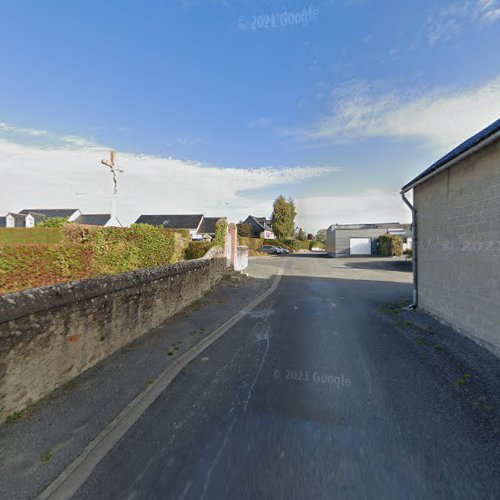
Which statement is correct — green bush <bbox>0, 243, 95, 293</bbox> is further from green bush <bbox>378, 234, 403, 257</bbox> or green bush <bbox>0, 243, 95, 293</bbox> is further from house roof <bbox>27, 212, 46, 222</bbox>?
house roof <bbox>27, 212, 46, 222</bbox>

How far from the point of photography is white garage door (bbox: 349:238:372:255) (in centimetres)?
3288

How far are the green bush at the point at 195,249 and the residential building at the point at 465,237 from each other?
9.68 meters

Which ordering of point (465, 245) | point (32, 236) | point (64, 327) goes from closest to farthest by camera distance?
point (64, 327) → point (465, 245) → point (32, 236)

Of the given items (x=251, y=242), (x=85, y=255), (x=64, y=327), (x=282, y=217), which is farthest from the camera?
(x=282, y=217)

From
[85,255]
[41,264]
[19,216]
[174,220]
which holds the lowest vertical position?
[41,264]

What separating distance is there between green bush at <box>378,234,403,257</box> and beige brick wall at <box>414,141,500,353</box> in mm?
24982

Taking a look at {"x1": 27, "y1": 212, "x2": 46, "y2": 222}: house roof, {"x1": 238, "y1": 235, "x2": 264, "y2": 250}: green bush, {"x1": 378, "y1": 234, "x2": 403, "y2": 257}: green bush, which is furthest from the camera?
{"x1": 27, "y1": 212, "x2": 46, "y2": 222}: house roof

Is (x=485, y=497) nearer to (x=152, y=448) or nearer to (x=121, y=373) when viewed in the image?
(x=152, y=448)

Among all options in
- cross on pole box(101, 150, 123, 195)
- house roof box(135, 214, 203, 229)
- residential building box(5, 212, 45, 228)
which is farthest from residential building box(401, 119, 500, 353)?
residential building box(5, 212, 45, 228)

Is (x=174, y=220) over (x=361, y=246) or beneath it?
over

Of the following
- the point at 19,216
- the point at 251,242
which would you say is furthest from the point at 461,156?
the point at 19,216

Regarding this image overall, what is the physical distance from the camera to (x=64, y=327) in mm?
3561

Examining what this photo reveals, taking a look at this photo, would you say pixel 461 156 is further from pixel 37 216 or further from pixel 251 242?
pixel 37 216

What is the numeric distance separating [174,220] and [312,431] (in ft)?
185
